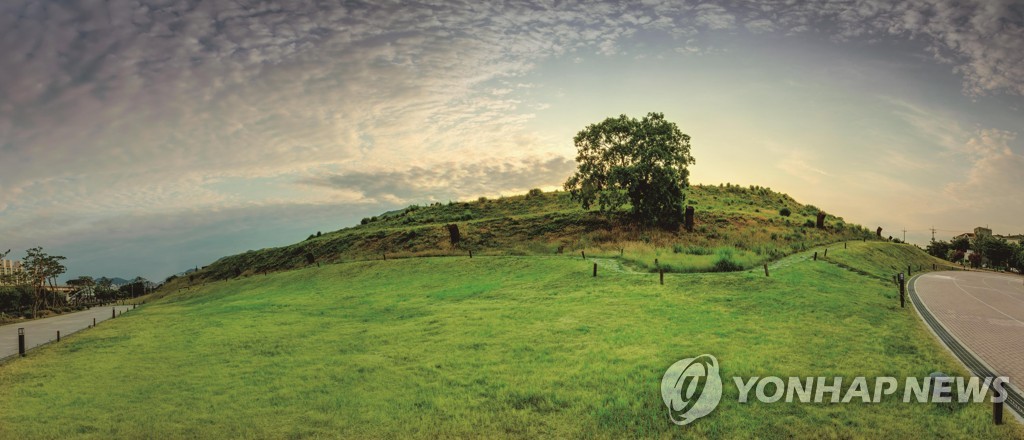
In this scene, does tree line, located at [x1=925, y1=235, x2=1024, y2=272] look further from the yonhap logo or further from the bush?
the yonhap logo

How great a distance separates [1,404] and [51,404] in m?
2.19

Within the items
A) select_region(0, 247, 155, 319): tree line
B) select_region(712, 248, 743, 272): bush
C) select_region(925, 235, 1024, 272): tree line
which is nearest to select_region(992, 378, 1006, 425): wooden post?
select_region(712, 248, 743, 272): bush

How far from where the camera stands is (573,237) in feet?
207

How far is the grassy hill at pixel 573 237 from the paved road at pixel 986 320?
479 inches

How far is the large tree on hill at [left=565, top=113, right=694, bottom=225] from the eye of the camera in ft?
200

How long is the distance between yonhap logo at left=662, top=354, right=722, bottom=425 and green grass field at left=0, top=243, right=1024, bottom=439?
1.10ft

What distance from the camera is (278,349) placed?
73.1 ft

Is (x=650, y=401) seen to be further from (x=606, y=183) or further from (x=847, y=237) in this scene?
(x=847, y=237)

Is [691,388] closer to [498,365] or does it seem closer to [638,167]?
[498,365]

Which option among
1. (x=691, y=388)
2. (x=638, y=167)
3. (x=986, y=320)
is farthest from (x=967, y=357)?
(x=638, y=167)

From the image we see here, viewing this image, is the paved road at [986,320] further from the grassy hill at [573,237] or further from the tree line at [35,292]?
the tree line at [35,292]

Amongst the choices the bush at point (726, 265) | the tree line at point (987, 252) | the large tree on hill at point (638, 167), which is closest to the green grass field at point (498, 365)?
the bush at point (726, 265)

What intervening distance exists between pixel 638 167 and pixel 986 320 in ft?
121

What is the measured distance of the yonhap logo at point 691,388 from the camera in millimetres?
13406
